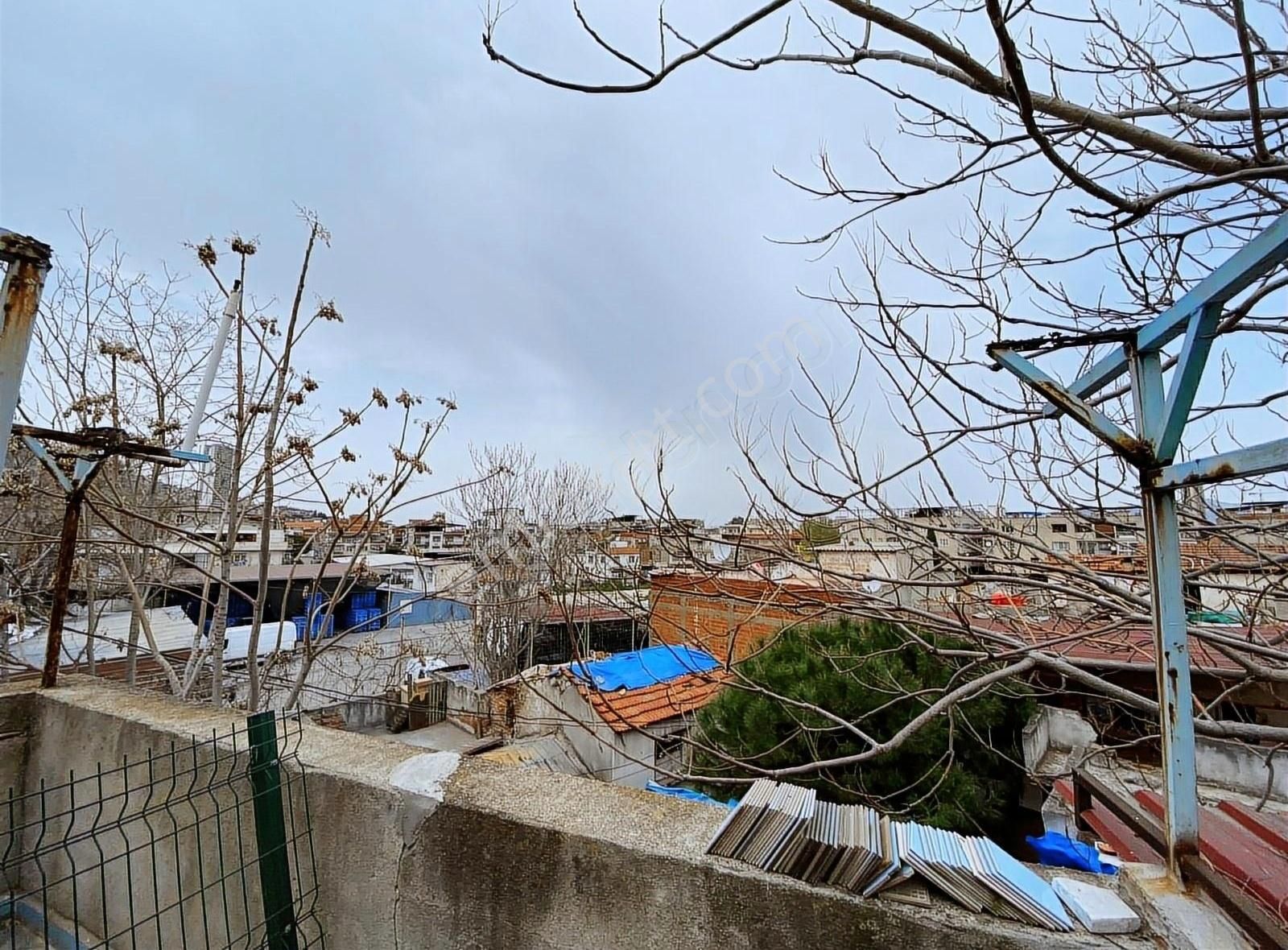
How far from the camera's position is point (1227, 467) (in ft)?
3.03

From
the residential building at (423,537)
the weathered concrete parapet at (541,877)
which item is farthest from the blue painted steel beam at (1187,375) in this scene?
the residential building at (423,537)

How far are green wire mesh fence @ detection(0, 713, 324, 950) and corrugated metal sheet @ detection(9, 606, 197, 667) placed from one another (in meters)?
4.86

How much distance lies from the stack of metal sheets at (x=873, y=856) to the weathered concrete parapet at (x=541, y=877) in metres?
0.02

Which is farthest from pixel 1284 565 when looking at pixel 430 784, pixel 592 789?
pixel 430 784

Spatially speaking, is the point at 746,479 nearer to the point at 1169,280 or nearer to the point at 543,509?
the point at 1169,280

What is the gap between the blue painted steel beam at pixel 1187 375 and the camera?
1.00 metres

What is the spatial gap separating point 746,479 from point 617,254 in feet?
12.9

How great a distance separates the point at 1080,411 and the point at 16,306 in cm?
239

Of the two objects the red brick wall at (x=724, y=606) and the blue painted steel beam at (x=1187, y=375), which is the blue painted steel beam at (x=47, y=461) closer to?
the red brick wall at (x=724, y=606)

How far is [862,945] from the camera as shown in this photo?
3.04 ft

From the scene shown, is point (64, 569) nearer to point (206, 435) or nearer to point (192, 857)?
point (192, 857)

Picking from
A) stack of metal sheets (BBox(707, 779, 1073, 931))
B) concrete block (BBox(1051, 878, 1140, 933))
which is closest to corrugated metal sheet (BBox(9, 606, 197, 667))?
stack of metal sheets (BBox(707, 779, 1073, 931))

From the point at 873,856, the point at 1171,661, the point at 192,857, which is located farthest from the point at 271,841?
the point at 1171,661

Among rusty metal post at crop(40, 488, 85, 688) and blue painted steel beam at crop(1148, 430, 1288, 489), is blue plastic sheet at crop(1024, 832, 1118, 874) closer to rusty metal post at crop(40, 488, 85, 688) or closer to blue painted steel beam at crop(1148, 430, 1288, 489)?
blue painted steel beam at crop(1148, 430, 1288, 489)
